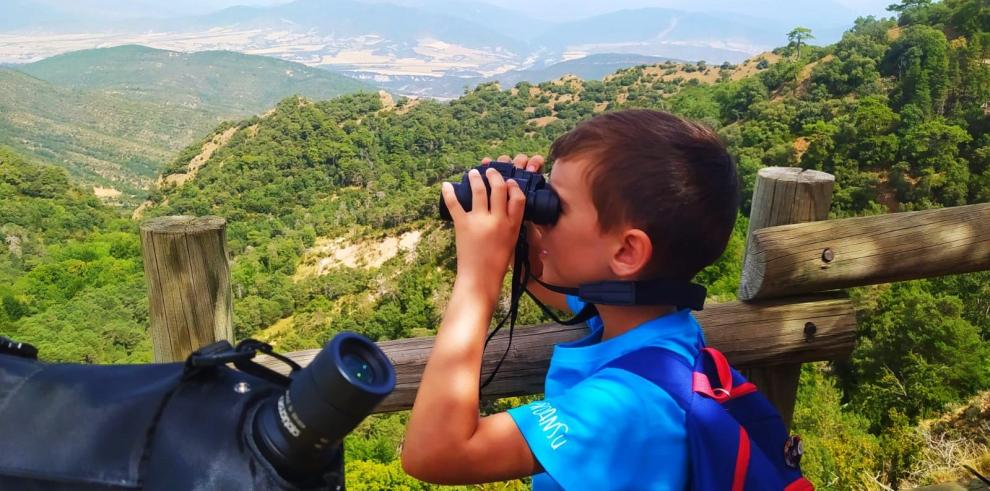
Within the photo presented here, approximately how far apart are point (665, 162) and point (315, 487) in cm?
70

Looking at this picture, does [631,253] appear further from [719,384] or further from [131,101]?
[131,101]

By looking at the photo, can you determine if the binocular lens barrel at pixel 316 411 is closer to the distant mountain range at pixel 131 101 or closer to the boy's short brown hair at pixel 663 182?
the boy's short brown hair at pixel 663 182

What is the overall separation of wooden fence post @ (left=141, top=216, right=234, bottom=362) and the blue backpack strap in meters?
0.93

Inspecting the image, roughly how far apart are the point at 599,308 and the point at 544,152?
31.6 metres

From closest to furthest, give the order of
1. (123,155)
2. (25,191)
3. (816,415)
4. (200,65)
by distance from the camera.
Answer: (816,415), (25,191), (123,155), (200,65)

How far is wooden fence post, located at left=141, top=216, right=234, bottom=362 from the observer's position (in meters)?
1.45

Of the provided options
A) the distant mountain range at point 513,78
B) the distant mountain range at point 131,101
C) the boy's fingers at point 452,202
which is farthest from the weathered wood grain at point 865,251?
the distant mountain range at point 513,78

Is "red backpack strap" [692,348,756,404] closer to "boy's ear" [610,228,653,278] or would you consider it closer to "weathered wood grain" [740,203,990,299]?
"boy's ear" [610,228,653,278]

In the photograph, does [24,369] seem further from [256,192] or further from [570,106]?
[570,106]

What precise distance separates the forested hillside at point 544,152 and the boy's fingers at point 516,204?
467 mm

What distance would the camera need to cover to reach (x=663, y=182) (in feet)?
3.41

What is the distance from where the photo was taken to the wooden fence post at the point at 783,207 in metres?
1.81

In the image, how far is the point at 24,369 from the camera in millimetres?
698

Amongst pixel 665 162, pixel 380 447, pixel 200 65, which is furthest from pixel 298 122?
pixel 200 65
